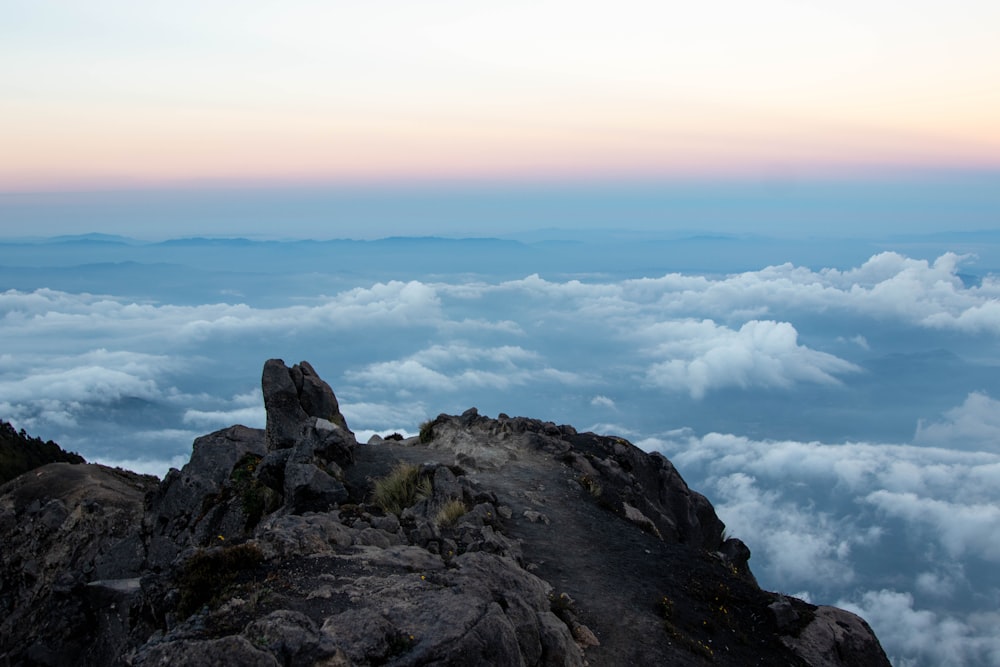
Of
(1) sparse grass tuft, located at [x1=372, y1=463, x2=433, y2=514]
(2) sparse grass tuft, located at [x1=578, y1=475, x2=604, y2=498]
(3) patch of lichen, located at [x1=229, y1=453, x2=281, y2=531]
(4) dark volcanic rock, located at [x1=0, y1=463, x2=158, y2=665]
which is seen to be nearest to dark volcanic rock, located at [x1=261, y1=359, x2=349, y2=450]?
(4) dark volcanic rock, located at [x1=0, y1=463, x2=158, y2=665]

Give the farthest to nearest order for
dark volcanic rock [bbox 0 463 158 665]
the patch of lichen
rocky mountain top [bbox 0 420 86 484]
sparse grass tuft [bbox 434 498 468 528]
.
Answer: rocky mountain top [bbox 0 420 86 484]
the patch of lichen
dark volcanic rock [bbox 0 463 158 665]
sparse grass tuft [bbox 434 498 468 528]

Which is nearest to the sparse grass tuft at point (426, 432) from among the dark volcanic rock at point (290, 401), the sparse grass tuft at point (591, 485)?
the dark volcanic rock at point (290, 401)

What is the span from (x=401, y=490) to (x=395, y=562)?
5.93 metres

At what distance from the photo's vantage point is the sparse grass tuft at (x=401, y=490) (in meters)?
17.8

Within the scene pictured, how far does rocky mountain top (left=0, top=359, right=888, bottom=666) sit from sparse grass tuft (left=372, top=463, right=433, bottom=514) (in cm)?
5

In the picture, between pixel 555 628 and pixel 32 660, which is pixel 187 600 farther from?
pixel 32 660

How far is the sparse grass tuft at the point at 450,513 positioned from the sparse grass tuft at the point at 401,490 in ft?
3.45

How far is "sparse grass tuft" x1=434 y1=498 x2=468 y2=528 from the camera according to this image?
16.1 metres

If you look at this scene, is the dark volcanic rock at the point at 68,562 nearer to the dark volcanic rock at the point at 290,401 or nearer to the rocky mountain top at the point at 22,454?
the dark volcanic rock at the point at 290,401

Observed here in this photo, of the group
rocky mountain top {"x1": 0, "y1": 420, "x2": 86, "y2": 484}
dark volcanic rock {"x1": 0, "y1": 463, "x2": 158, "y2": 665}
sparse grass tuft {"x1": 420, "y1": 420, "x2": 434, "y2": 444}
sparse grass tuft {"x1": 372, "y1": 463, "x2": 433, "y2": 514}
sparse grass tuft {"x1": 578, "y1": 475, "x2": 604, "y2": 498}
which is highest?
sparse grass tuft {"x1": 372, "y1": 463, "x2": 433, "y2": 514}

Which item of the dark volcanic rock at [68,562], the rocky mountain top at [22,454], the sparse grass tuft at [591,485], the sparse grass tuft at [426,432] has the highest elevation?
the sparse grass tuft at [591,485]

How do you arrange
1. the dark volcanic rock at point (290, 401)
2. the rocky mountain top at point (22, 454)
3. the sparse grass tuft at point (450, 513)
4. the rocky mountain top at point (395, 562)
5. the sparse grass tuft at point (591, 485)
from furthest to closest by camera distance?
the rocky mountain top at point (22, 454)
the dark volcanic rock at point (290, 401)
the sparse grass tuft at point (591, 485)
the sparse grass tuft at point (450, 513)
the rocky mountain top at point (395, 562)

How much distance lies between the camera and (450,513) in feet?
54.0

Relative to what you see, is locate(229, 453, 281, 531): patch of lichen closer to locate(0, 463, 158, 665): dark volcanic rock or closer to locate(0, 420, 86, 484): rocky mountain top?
locate(0, 463, 158, 665): dark volcanic rock
